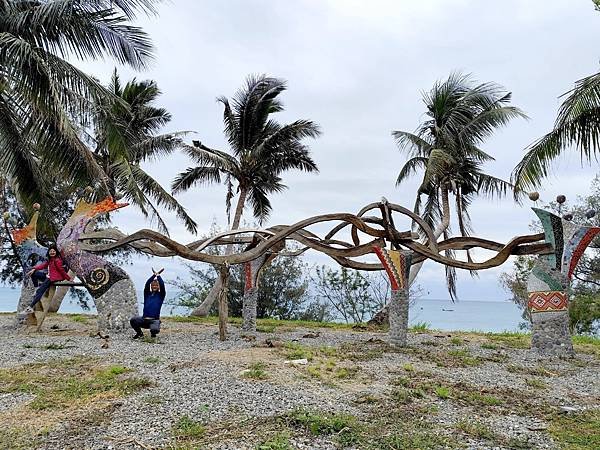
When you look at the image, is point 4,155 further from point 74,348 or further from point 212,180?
point 212,180

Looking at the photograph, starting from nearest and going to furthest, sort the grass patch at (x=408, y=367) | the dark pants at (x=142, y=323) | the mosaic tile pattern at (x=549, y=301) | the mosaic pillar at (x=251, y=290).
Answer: the grass patch at (x=408, y=367)
the mosaic tile pattern at (x=549, y=301)
the dark pants at (x=142, y=323)
the mosaic pillar at (x=251, y=290)

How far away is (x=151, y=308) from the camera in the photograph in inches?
377

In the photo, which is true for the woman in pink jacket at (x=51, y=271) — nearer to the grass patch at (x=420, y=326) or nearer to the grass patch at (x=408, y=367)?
the grass patch at (x=408, y=367)

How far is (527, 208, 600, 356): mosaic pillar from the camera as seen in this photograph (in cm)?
870

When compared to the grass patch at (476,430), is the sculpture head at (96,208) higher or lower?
higher

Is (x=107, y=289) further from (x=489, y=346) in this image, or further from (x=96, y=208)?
(x=489, y=346)

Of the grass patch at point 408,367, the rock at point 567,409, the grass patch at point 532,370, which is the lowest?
the rock at point 567,409

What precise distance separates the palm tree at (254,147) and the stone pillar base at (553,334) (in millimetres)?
9354

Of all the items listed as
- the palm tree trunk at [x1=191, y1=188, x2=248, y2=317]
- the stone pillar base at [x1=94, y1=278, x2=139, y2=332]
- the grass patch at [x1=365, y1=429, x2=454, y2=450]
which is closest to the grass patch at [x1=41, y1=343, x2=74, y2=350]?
the stone pillar base at [x1=94, y1=278, x2=139, y2=332]

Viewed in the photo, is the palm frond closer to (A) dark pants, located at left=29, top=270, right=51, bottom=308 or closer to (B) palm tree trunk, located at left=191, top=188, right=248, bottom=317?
(B) palm tree trunk, located at left=191, top=188, right=248, bottom=317

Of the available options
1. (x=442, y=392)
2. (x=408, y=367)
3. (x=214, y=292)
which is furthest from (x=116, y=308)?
(x=442, y=392)

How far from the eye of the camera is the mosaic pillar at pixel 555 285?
8.70 metres

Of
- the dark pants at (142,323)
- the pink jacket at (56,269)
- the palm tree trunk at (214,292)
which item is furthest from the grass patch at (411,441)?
the palm tree trunk at (214,292)

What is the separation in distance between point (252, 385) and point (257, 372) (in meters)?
0.49
